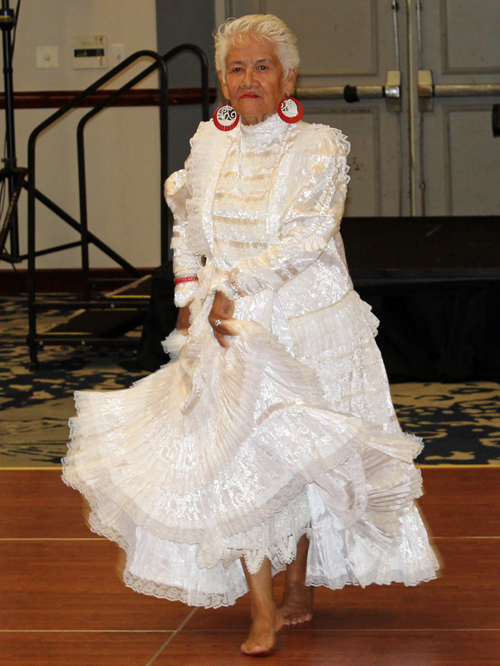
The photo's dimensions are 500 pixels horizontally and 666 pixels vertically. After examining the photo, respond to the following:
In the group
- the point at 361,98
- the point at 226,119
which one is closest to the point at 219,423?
the point at 226,119

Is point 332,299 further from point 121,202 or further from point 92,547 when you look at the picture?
point 121,202

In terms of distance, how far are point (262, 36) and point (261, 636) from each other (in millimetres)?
1050

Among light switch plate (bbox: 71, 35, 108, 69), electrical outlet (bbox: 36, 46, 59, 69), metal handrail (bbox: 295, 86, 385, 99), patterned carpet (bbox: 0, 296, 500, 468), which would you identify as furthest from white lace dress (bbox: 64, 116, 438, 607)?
electrical outlet (bbox: 36, 46, 59, 69)

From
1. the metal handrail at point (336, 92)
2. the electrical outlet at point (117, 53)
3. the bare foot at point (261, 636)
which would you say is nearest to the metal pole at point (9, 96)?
the electrical outlet at point (117, 53)

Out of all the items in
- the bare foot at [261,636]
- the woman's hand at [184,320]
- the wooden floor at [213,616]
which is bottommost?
the wooden floor at [213,616]

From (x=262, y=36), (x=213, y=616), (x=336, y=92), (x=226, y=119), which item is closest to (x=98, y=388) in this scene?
(x=213, y=616)

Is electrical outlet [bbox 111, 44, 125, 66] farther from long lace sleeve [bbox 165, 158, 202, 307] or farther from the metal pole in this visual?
long lace sleeve [bbox 165, 158, 202, 307]

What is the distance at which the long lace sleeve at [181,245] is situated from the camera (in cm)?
198

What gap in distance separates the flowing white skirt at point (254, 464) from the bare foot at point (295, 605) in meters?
0.03

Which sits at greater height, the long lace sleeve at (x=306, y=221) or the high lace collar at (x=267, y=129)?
the high lace collar at (x=267, y=129)

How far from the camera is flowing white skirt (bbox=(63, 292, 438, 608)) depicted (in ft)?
5.67

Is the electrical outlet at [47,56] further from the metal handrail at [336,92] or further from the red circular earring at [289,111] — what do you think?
the red circular earring at [289,111]

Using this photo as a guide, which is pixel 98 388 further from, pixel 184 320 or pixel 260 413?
pixel 260 413

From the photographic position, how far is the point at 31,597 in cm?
215
